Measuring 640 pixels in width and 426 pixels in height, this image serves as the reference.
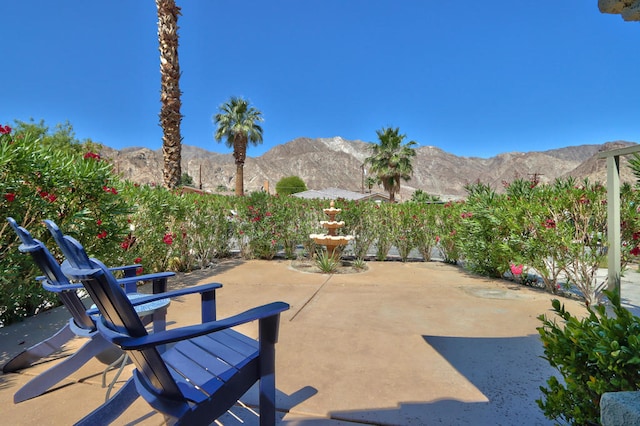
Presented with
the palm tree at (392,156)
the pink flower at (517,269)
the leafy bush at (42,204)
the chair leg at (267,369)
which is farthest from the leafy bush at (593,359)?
the palm tree at (392,156)

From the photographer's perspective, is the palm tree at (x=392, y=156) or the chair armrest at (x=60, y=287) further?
the palm tree at (x=392, y=156)

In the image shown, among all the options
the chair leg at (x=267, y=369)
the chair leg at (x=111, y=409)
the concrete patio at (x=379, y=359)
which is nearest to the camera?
the chair leg at (x=111, y=409)

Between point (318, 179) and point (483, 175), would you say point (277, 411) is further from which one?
point (483, 175)

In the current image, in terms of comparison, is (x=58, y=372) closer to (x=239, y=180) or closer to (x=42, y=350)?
(x=42, y=350)

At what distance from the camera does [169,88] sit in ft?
30.1

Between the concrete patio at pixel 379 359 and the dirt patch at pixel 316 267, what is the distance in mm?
1596

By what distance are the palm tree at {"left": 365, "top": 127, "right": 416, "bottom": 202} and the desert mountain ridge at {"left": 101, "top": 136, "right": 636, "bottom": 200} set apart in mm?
56200

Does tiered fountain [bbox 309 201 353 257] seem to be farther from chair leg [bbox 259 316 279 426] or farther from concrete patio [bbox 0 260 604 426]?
chair leg [bbox 259 316 279 426]

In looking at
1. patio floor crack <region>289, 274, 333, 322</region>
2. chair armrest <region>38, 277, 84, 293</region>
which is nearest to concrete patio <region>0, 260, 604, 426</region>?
patio floor crack <region>289, 274, 333, 322</region>

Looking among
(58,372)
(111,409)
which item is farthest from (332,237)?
(111,409)

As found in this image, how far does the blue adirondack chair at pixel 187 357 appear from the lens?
121 centimetres

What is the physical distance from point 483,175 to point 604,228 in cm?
13942

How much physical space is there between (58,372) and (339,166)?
122 m

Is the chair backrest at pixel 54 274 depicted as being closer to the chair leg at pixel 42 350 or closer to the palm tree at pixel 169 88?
the chair leg at pixel 42 350
